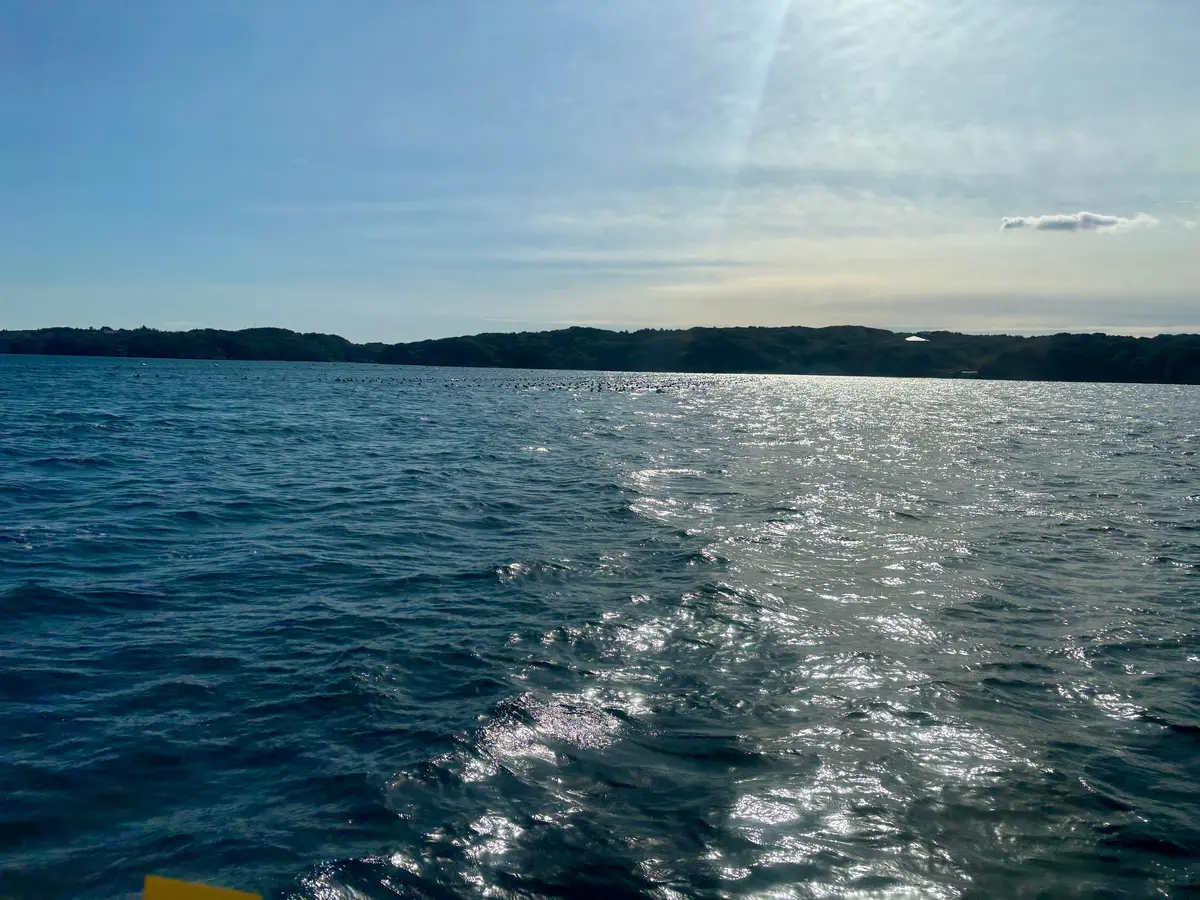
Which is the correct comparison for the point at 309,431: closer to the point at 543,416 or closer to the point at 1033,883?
the point at 543,416

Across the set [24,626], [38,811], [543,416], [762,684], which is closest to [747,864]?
[762,684]

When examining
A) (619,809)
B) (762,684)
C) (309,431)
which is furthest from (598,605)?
(309,431)

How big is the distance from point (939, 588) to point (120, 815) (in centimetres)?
1473

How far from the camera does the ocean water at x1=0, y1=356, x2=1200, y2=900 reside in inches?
283

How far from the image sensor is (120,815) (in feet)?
25.1

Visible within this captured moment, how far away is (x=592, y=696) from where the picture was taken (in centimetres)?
1063

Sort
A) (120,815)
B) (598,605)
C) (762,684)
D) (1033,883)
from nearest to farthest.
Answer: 1. (1033,883)
2. (120,815)
3. (762,684)
4. (598,605)

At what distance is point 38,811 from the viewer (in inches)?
302

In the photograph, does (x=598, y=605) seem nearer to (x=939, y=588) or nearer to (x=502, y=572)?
(x=502, y=572)

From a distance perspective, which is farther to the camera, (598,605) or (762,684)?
(598,605)

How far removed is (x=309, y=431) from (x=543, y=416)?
22.4 m

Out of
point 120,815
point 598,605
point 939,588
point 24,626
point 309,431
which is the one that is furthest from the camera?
point 309,431

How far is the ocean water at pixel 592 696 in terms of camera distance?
7180 millimetres

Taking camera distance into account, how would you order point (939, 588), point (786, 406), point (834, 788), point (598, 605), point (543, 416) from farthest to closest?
point (786, 406)
point (543, 416)
point (939, 588)
point (598, 605)
point (834, 788)
